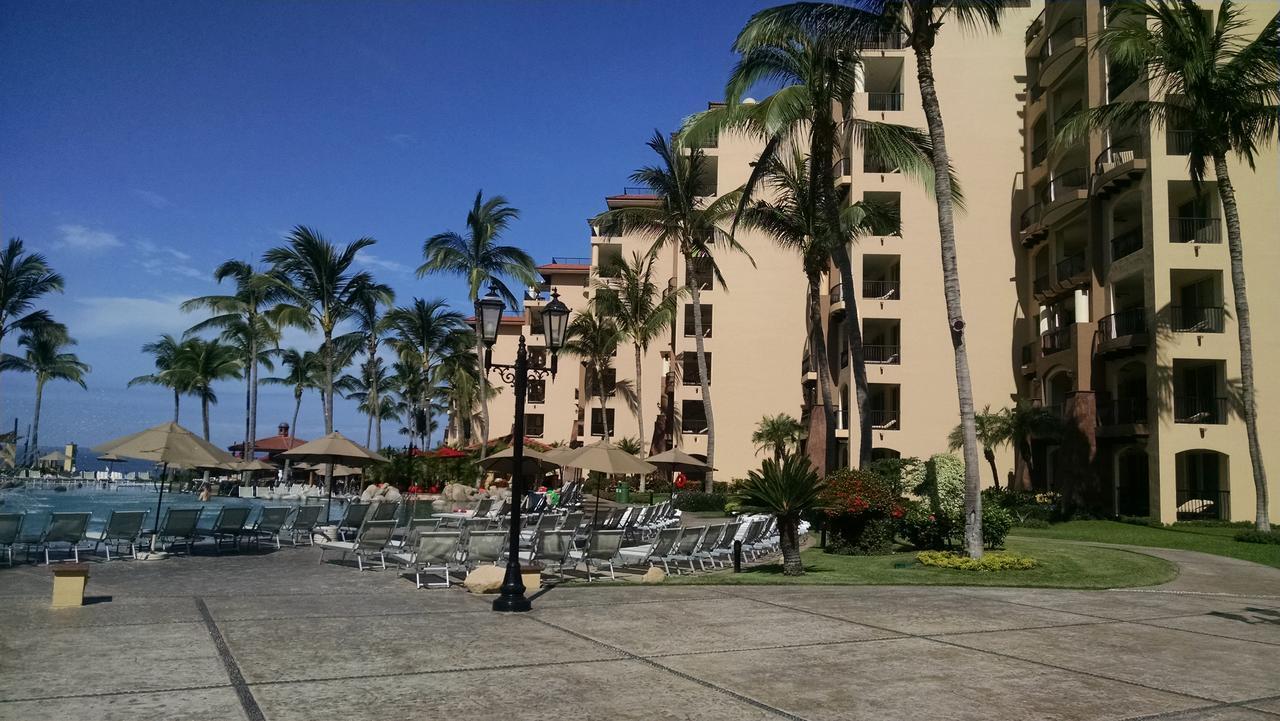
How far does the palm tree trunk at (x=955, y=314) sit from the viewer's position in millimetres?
16078

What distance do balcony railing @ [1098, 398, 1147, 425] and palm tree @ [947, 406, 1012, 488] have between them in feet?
10.7

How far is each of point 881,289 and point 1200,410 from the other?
46.5 feet

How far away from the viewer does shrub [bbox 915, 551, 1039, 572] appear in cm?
1512

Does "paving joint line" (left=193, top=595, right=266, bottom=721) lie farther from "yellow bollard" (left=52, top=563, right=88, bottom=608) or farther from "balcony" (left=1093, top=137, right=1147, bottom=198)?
"balcony" (left=1093, top=137, right=1147, bottom=198)

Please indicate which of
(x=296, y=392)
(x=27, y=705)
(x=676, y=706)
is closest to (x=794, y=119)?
(x=676, y=706)

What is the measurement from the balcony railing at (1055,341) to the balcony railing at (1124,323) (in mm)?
1862

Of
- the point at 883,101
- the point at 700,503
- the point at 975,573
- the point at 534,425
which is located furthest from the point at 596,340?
the point at 975,573

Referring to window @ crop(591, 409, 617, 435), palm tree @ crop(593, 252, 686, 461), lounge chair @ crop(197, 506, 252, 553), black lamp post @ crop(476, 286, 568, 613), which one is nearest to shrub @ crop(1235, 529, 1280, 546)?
black lamp post @ crop(476, 286, 568, 613)

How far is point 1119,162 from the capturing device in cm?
3012

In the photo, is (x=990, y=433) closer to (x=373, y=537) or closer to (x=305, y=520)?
(x=305, y=520)

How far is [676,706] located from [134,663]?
432 cm

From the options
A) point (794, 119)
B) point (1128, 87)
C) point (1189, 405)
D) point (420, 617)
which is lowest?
point (420, 617)

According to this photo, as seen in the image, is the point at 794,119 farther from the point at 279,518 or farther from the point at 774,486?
the point at 279,518

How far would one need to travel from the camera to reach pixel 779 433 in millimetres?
42656
